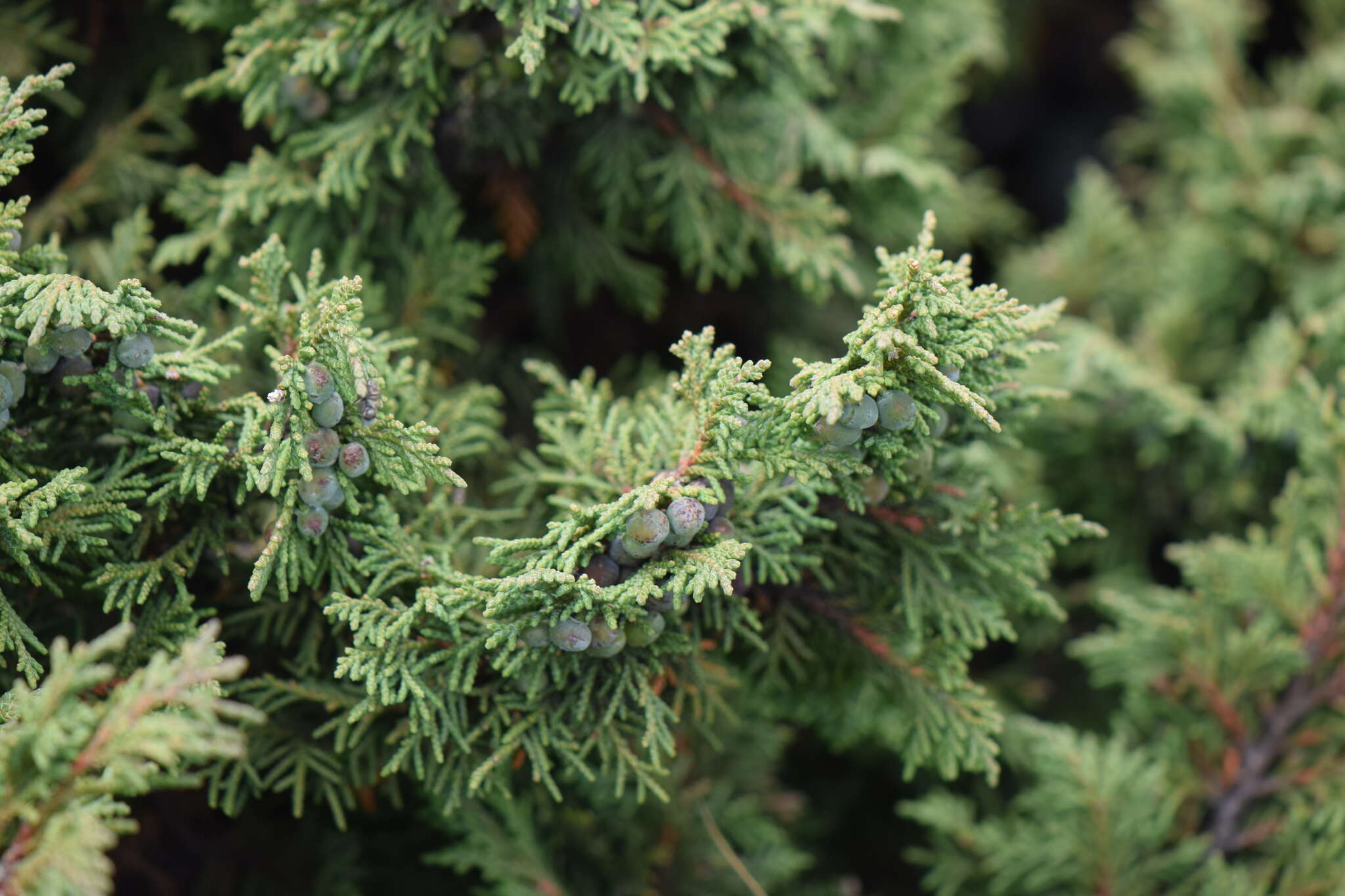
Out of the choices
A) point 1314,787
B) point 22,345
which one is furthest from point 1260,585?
point 22,345

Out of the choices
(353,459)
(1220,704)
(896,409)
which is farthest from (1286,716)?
(353,459)

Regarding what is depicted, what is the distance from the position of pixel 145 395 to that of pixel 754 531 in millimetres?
562

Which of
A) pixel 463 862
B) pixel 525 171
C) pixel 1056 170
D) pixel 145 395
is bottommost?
pixel 463 862

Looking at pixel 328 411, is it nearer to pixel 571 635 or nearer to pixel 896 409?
pixel 571 635

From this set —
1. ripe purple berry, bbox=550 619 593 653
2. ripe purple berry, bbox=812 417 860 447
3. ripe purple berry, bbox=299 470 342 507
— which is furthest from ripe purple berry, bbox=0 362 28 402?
ripe purple berry, bbox=812 417 860 447

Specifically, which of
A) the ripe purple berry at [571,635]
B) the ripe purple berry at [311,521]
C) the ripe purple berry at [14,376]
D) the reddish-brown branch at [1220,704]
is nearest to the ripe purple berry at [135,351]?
the ripe purple berry at [14,376]

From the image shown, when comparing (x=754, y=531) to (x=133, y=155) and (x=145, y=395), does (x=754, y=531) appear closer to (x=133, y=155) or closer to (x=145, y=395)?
(x=145, y=395)

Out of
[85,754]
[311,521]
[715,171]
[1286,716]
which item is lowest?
[85,754]

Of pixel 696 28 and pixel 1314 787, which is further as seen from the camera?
pixel 1314 787

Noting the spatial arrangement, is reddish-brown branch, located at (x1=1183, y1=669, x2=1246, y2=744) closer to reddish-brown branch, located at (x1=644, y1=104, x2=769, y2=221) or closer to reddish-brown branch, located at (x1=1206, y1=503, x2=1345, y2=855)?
reddish-brown branch, located at (x1=1206, y1=503, x2=1345, y2=855)

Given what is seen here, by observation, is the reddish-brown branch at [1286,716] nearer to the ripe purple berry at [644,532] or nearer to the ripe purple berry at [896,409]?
the ripe purple berry at [896,409]

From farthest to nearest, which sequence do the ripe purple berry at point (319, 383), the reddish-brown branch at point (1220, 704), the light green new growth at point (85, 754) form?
the reddish-brown branch at point (1220, 704), the ripe purple berry at point (319, 383), the light green new growth at point (85, 754)

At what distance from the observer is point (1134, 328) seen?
187 centimetres

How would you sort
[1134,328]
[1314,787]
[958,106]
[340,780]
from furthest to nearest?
[958,106], [1134,328], [1314,787], [340,780]
